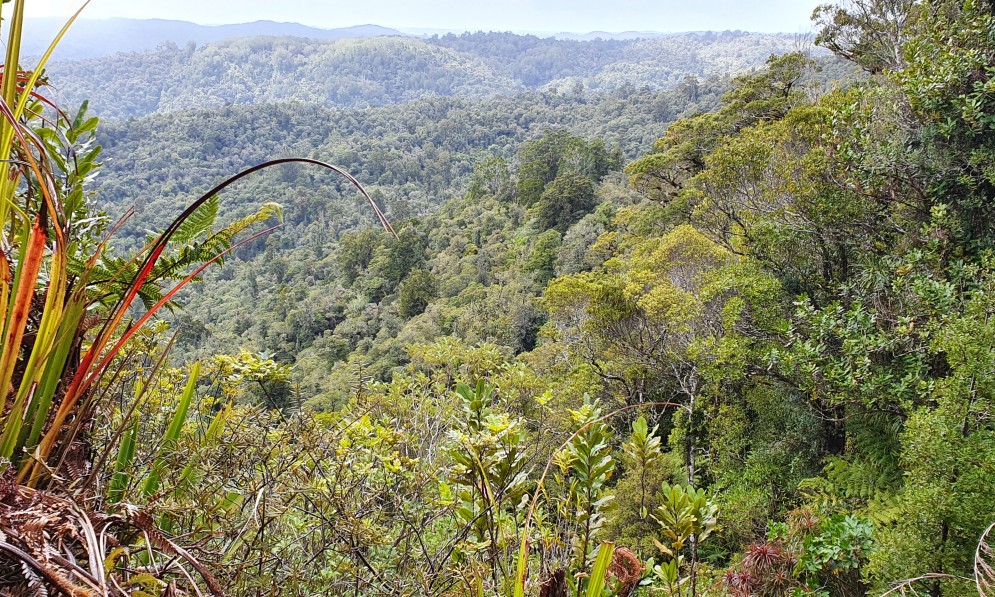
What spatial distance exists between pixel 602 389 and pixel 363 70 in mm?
110414

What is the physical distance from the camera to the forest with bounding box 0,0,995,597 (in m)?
0.81

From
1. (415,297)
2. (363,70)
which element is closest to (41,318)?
(415,297)

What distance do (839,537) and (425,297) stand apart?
66.0 ft

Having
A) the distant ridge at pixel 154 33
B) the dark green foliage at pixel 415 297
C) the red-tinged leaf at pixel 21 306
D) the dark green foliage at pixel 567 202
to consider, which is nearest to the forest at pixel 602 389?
the red-tinged leaf at pixel 21 306

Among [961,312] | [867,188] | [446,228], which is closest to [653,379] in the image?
[867,188]

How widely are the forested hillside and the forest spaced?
87.3 m

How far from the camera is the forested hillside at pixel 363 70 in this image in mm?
89875

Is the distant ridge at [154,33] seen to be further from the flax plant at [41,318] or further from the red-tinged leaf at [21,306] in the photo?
the red-tinged leaf at [21,306]

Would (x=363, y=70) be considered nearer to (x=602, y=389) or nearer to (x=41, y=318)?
(x=602, y=389)

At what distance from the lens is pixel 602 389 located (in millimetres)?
8438

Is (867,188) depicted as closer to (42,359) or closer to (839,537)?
(839,537)

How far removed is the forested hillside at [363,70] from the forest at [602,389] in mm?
87341

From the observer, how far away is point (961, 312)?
12.2 ft

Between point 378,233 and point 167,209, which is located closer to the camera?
point 378,233
